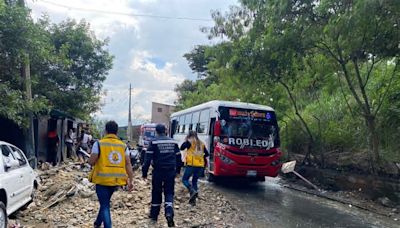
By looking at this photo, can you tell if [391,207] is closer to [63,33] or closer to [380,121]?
[380,121]

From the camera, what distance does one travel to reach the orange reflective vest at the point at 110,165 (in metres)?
5.99

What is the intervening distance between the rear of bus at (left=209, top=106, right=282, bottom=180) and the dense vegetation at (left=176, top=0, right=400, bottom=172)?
188 centimetres

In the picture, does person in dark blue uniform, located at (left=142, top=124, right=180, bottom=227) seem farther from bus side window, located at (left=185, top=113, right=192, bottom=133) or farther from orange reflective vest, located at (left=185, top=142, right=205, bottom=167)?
bus side window, located at (left=185, top=113, right=192, bottom=133)

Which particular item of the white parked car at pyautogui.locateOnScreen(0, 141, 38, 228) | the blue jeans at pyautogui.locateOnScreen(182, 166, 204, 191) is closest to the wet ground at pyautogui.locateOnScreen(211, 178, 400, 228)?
the blue jeans at pyautogui.locateOnScreen(182, 166, 204, 191)

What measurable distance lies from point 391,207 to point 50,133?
13270 mm

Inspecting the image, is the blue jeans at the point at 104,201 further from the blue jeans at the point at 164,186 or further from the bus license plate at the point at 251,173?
the bus license plate at the point at 251,173

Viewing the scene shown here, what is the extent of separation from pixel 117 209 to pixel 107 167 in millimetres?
2731

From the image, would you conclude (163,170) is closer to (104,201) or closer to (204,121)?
(104,201)

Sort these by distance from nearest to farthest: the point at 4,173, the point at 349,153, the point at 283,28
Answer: the point at 4,173, the point at 283,28, the point at 349,153

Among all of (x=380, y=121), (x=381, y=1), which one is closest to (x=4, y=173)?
(x=381, y=1)

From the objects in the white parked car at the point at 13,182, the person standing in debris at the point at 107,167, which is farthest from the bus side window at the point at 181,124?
the person standing in debris at the point at 107,167

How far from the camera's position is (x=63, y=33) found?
19.2 meters

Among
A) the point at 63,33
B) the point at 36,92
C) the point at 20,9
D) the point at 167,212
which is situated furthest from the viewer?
the point at 63,33

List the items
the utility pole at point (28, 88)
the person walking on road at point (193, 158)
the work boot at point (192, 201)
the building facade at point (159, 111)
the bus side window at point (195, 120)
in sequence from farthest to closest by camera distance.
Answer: the building facade at point (159, 111), the bus side window at point (195, 120), the utility pole at point (28, 88), the person walking on road at point (193, 158), the work boot at point (192, 201)
